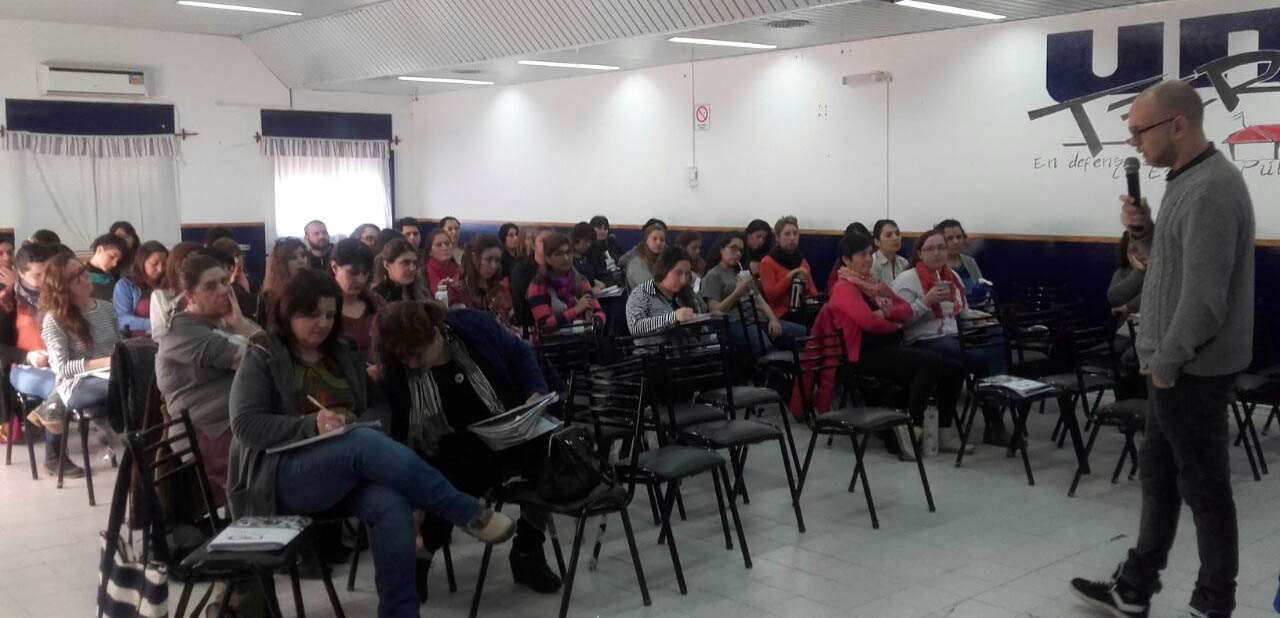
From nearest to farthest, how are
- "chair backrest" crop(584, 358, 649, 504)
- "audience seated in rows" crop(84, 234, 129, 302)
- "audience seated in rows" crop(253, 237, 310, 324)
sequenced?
1. "chair backrest" crop(584, 358, 649, 504)
2. "audience seated in rows" crop(253, 237, 310, 324)
3. "audience seated in rows" crop(84, 234, 129, 302)

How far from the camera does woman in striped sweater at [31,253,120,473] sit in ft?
17.6

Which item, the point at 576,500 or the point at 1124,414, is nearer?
the point at 576,500

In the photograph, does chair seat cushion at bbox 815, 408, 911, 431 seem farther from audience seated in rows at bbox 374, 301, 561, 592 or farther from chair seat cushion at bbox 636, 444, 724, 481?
audience seated in rows at bbox 374, 301, 561, 592

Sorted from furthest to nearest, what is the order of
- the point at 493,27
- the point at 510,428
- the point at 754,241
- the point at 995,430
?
the point at 493,27 < the point at 754,241 < the point at 995,430 < the point at 510,428

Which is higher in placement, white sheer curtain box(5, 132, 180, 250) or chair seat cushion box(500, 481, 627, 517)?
white sheer curtain box(5, 132, 180, 250)

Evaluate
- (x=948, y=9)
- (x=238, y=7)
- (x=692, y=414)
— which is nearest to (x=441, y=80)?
(x=238, y=7)

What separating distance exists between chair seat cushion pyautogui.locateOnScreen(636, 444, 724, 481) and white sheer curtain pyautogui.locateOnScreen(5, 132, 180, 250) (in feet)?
29.9

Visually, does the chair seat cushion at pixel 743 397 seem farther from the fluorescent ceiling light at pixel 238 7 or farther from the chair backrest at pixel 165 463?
the fluorescent ceiling light at pixel 238 7

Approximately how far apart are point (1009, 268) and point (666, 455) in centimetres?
537

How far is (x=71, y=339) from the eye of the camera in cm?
555

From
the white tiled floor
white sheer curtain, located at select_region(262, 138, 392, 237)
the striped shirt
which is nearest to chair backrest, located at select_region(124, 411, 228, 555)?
the white tiled floor

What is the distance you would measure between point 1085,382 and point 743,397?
1819 mm

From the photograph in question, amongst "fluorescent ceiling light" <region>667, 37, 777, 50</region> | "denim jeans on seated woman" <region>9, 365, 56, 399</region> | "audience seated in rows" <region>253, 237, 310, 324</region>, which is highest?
"fluorescent ceiling light" <region>667, 37, 777, 50</region>

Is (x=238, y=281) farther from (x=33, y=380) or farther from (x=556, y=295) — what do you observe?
(x=556, y=295)
